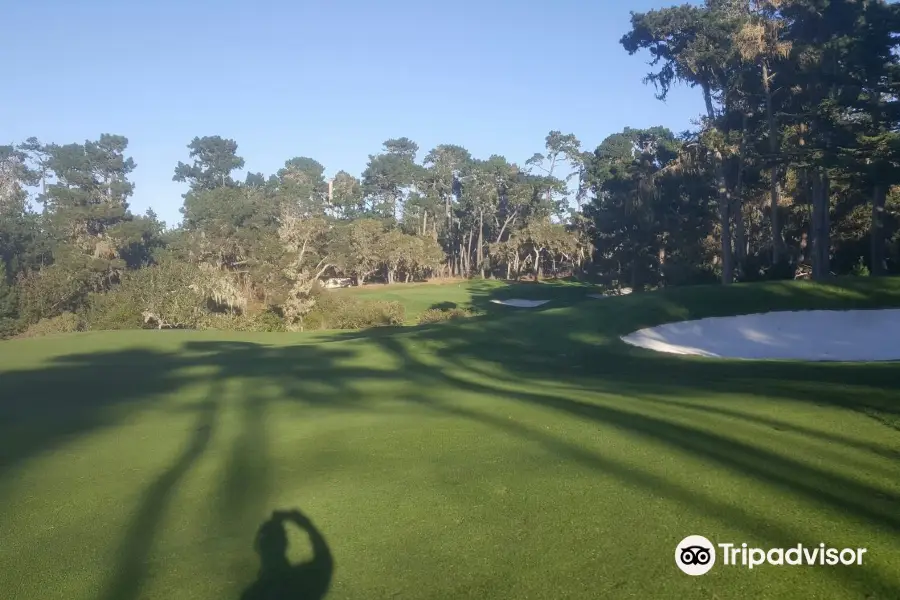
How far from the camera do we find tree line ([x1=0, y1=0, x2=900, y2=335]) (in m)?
28.6

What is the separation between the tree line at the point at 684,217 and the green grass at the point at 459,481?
18.7m

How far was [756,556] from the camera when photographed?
5133 millimetres

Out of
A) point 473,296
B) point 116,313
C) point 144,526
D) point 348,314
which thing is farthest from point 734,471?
point 473,296

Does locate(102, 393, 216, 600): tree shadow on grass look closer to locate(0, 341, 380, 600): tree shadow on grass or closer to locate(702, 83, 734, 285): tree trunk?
locate(0, 341, 380, 600): tree shadow on grass

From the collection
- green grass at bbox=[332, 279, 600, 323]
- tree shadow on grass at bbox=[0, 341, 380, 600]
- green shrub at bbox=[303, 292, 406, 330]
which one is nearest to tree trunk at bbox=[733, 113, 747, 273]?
green grass at bbox=[332, 279, 600, 323]

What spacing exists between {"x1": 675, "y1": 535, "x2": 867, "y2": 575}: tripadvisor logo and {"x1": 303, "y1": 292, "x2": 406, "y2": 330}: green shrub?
35.3 meters

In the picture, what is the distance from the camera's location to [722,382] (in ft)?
44.2

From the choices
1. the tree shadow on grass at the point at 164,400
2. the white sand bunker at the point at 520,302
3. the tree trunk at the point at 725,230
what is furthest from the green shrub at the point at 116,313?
the tree trunk at the point at 725,230

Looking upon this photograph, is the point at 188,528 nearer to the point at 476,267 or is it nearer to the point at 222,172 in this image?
the point at 476,267

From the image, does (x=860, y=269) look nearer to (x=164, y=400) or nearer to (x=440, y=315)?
(x=440, y=315)

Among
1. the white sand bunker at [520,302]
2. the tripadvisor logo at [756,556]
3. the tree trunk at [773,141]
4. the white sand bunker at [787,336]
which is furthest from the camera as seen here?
the white sand bunker at [520,302]

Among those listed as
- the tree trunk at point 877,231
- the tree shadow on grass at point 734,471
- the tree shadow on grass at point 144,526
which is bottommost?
the tree shadow on grass at point 144,526

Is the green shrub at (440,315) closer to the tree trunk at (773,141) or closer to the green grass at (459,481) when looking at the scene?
the tree trunk at (773,141)

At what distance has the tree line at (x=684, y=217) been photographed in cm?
2861
